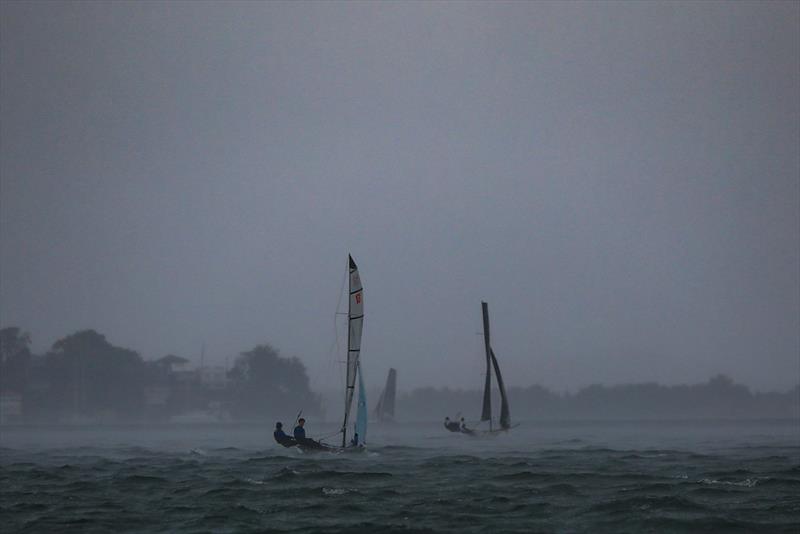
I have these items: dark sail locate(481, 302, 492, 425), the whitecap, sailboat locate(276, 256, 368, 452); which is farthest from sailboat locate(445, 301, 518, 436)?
the whitecap

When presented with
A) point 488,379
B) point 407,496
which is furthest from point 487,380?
point 407,496

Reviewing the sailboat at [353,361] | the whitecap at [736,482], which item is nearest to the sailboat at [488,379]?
the sailboat at [353,361]

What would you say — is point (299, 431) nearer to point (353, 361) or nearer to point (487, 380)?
point (353, 361)

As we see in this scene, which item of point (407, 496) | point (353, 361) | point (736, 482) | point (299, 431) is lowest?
point (407, 496)

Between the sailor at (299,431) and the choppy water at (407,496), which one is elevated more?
the sailor at (299,431)

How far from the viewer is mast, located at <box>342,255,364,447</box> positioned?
2554 inches

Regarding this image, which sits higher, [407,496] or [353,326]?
[353,326]

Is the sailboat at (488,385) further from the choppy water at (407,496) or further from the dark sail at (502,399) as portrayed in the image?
the choppy water at (407,496)

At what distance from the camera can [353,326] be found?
65.6 meters

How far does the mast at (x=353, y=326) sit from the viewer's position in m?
64.9

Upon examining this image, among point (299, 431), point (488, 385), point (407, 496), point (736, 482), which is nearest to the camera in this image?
point (407, 496)

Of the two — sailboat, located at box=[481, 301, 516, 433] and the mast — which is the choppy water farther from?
sailboat, located at box=[481, 301, 516, 433]

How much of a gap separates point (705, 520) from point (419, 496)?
12592 mm

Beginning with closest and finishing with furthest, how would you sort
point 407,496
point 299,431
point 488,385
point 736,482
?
point 407,496 < point 736,482 < point 299,431 < point 488,385
